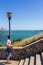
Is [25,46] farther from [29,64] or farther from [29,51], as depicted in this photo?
[29,64]

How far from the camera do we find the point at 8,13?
13.4m

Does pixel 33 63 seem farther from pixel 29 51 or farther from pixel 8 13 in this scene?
pixel 8 13

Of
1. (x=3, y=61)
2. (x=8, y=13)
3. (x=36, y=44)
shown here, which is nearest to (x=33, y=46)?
(x=36, y=44)

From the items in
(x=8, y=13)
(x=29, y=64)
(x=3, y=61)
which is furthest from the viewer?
(x=8, y=13)

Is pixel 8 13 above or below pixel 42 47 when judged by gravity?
above

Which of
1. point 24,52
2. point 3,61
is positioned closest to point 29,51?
point 24,52

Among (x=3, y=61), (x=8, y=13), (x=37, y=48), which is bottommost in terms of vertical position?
(x=3, y=61)

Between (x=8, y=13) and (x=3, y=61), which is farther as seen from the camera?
(x=8, y=13)

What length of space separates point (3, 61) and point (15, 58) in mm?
904

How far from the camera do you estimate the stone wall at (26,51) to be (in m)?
12.3

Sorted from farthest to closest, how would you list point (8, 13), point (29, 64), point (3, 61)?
point (8, 13)
point (3, 61)
point (29, 64)

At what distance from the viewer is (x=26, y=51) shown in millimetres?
12383

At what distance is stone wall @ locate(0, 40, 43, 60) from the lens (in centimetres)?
1229

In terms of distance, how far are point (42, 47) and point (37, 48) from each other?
1.05 ft
